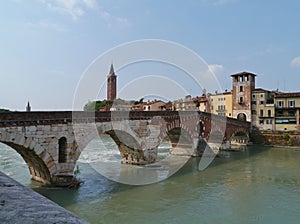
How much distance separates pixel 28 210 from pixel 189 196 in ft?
36.9

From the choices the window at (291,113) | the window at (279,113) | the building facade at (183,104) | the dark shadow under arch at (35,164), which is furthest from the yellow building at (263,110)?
the dark shadow under arch at (35,164)

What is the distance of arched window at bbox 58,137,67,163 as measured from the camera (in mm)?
12812

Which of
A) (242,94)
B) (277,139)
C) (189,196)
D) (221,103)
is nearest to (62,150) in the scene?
(189,196)

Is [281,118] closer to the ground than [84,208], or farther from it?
farther from it

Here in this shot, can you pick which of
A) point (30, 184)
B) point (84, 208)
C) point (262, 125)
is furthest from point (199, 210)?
point (262, 125)

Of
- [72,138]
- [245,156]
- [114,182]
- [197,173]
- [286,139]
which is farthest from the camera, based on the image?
[286,139]

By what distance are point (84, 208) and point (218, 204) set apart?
16.1 ft

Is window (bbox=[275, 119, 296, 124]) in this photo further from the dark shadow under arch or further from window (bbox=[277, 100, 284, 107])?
the dark shadow under arch

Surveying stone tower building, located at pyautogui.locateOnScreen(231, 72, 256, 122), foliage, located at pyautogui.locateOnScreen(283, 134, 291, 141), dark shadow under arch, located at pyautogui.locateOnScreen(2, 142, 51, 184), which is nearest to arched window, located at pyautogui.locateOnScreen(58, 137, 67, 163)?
dark shadow under arch, located at pyautogui.locateOnScreen(2, 142, 51, 184)

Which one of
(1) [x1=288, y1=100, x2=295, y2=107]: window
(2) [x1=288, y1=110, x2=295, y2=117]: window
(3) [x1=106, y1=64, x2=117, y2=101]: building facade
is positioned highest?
(3) [x1=106, y1=64, x2=117, y2=101]: building facade

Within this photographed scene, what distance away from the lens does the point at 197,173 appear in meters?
17.0

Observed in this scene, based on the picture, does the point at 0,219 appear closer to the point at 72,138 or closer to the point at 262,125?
the point at 72,138

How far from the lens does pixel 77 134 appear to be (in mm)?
13320

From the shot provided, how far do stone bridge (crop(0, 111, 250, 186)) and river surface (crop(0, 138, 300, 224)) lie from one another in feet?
3.39
